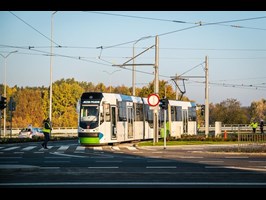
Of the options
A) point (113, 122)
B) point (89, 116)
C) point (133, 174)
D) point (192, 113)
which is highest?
point (192, 113)

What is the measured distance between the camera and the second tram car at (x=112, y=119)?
32344 millimetres

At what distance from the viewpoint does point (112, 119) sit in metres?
33.6

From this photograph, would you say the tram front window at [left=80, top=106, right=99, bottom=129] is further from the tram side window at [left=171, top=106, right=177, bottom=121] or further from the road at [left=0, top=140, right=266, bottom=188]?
the tram side window at [left=171, top=106, right=177, bottom=121]

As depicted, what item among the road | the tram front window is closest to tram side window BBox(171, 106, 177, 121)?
the tram front window

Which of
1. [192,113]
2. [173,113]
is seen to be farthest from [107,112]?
[192,113]

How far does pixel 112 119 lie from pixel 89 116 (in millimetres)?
1755

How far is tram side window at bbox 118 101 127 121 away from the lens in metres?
34.9

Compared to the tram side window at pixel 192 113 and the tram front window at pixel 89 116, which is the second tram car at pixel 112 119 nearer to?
the tram front window at pixel 89 116

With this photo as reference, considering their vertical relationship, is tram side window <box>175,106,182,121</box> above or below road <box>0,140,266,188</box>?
above

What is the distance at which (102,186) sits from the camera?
12883 millimetres

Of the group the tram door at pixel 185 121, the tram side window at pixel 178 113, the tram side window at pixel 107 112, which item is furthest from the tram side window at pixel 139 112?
the tram door at pixel 185 121

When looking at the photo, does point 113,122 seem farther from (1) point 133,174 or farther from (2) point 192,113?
(2) point 192,113

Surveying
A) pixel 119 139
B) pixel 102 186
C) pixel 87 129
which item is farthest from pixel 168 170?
pixel 119 139
